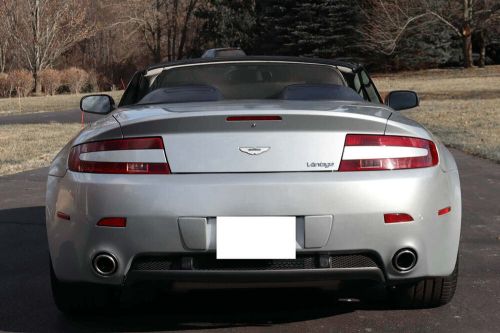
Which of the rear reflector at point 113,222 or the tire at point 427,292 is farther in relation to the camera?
the tire at point 427,292

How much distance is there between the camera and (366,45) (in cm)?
4825

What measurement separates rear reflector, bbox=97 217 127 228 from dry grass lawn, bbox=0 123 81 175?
7.66 meters

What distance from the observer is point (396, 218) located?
342 cm

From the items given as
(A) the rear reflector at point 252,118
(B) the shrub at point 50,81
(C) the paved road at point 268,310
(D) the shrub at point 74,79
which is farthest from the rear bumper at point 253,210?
(B) the shrub at point 50,81

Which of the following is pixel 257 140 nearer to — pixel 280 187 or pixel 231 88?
pixel 280 187

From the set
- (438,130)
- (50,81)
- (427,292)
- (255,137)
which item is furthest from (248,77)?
(50,81)

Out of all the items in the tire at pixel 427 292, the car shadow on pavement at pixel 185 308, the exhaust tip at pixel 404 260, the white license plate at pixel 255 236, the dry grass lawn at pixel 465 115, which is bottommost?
the dry grass lawn at pixel 465 115

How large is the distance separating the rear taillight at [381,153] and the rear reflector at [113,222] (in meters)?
1.00

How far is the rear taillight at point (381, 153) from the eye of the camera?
3.43 metres

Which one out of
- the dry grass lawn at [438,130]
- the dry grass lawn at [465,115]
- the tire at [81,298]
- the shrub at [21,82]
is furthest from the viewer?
the shrub at [21,82]

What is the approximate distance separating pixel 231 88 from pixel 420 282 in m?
2.08

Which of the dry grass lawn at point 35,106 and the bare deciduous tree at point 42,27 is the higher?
the bare deciduous tree at point 42,27

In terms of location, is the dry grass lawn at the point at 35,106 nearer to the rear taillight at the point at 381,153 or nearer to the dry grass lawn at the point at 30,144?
the dry grass lawn at the point at 30,144

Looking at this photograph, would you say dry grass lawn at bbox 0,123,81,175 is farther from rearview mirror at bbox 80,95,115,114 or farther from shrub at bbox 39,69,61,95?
shrub at bbox 39,69,61,95
